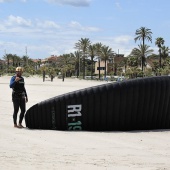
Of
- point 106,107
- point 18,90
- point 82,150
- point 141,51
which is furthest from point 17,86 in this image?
point 141,51

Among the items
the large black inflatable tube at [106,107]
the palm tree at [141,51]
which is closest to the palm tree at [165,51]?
the palm tree at [141,51]

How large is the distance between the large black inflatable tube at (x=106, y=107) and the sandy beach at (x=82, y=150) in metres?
0.41

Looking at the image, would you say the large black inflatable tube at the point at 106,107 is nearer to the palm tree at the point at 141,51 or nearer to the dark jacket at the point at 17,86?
the dark jacket at the point at 17,86

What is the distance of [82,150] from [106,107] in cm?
278

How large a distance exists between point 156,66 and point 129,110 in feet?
310

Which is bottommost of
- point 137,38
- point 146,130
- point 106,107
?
point 146,130

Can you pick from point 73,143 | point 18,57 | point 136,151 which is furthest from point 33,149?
point 18,57

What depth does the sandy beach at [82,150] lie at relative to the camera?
21.2 ft

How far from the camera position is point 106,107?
33.8 ft

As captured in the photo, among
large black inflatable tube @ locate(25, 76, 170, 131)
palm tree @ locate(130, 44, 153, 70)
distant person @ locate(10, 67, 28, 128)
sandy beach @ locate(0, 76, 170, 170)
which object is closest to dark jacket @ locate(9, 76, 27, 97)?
distant person @ locate(10, 67, 28, 128)

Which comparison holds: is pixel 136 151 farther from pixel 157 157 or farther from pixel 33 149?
pixel 33 149

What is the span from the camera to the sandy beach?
21.2ft

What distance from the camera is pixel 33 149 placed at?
752 centimetres

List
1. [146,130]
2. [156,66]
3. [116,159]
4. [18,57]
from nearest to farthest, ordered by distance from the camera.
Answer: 1. [116,159]
2. [146,130]
3. [156,66]
4. [18,57]
